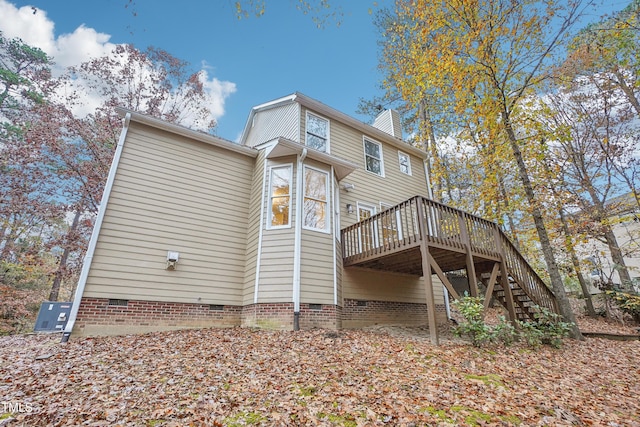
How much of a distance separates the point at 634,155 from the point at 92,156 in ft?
75.3

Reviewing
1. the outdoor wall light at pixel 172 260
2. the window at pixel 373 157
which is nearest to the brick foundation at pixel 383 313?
the outdoor wall light at pixel 172 260

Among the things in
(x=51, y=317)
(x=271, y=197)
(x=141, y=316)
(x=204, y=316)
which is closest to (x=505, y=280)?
(x=271, y=197)

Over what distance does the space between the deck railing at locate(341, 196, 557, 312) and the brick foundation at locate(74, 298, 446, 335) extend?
1.62m

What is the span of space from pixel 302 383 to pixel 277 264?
12.9ft

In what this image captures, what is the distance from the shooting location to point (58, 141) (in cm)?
1326

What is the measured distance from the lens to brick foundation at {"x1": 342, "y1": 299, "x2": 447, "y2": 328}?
28.1 feet

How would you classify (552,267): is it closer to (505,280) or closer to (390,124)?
(505,280)

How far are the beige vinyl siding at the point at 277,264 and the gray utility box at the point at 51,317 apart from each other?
6263mm

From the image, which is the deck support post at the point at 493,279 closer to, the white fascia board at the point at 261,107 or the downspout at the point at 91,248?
the white fascia board at the point at 261,107

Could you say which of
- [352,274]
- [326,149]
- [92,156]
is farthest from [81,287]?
[92,156]

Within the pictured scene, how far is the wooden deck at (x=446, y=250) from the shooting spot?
7.01 meters

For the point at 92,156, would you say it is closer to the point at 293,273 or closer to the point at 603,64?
the point at 293,273

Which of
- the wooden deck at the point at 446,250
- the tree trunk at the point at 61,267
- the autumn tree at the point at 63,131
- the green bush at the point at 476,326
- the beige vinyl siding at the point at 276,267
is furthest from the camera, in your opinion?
the tree trunk at the point at 61,267

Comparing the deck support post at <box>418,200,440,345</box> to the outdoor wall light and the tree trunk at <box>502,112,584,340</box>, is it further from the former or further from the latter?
the outdoor wall light
